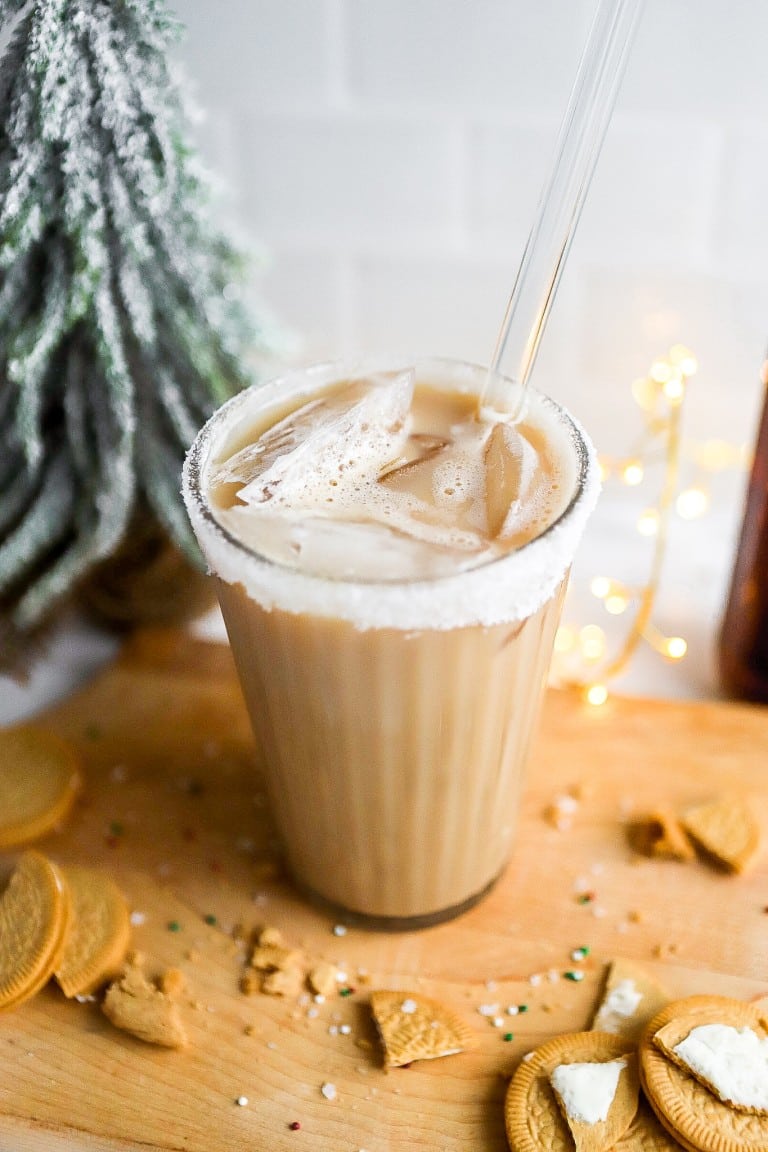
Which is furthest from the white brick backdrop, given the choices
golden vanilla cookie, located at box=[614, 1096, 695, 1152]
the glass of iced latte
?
golden vanilla cookie, located at box=[614, 1096, 695, 1152]

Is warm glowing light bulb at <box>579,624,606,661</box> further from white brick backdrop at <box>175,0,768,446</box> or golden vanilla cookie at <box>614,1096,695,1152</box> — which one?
golden vanilla cookie at <box>614,1096,695,1152</box>

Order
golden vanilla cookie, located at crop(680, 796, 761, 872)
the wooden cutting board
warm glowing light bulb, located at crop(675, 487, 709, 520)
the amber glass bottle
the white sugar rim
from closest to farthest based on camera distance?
the white sugar rim, the wooden cutting board, golden vanilla cookie, located at crop(680, 796, 761, 872), the amber glass bottle, warm glowing light bulb, located at crop(675, 487, 709, 520)

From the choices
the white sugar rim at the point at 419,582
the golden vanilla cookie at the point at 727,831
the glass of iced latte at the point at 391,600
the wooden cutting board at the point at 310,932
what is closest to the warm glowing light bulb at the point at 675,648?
the wooden cutting board at the point at 310,932

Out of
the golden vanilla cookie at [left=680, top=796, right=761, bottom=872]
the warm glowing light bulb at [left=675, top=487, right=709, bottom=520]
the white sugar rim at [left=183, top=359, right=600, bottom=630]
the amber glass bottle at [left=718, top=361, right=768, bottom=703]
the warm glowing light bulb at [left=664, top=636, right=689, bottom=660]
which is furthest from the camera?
the warm glowing light bulb at [left=675, top=487, right=709, bottom=520]

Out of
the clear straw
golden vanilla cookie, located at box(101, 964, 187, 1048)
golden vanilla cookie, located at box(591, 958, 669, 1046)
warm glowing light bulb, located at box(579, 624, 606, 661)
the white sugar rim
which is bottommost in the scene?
warm glowing light bulb, located at box(579, 624, 606, 661)

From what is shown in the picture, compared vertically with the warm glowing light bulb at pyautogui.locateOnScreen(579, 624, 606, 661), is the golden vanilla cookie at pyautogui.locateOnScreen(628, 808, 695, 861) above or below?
above

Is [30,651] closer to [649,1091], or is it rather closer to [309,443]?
[309,443]

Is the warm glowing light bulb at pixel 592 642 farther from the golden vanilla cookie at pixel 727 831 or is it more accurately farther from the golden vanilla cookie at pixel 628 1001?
the golden vanilla cookie at pixel 628 1001

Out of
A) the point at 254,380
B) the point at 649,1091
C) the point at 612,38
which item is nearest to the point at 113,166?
the point at 254,380
